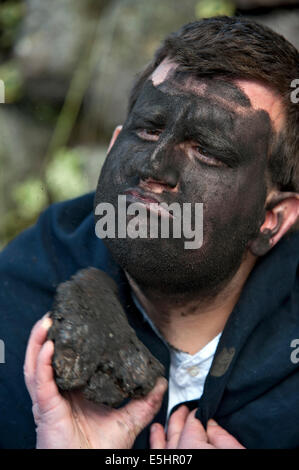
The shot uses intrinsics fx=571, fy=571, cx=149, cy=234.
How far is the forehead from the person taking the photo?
74.4 inches

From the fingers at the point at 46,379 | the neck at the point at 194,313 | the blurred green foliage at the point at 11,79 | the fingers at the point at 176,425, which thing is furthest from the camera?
the blurred green foliage at the point at 11,79

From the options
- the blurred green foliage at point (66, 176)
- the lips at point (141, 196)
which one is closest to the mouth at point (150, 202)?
the lips at point (141, 196)

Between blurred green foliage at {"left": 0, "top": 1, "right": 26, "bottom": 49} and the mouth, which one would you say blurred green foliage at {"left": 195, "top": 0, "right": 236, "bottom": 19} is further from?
the mouth

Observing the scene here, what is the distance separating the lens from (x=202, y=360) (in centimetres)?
219

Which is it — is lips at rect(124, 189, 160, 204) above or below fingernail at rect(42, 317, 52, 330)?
above

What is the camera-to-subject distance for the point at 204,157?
74.2 inches

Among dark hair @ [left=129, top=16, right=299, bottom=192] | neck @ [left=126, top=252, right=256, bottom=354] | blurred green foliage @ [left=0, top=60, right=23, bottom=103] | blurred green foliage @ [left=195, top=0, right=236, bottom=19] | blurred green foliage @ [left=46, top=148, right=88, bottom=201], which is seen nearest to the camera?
dark hair @ [left=129, top=16, right=299, bottom=192]

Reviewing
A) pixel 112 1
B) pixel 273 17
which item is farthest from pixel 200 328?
pixel 112 1

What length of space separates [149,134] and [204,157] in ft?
0.70

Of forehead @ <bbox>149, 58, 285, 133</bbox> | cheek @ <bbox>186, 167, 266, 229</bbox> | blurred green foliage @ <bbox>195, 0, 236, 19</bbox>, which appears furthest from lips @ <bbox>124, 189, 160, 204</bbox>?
blurred green foliage @ <bbox>195, 0, 236, 19</bbox>

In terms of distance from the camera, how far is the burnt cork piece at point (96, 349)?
1.69 metres

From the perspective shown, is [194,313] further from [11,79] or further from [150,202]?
[11,79]

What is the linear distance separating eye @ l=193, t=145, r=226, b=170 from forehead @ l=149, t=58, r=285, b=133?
0.16 m

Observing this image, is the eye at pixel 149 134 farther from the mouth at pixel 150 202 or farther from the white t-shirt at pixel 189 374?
the white t-shirt at pixel 189 374
